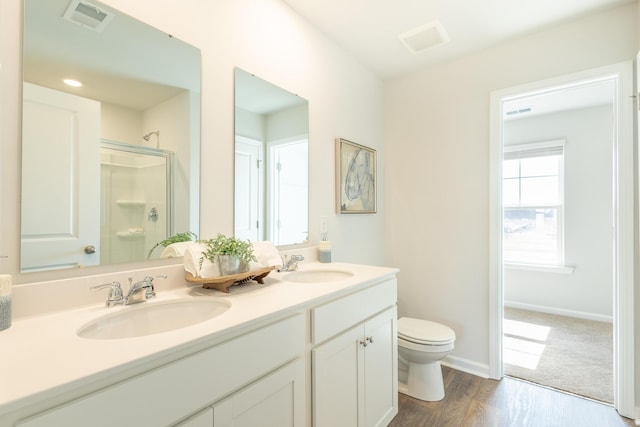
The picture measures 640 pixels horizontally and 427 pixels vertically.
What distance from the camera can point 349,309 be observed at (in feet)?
4.45

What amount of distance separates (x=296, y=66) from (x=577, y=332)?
3.61m

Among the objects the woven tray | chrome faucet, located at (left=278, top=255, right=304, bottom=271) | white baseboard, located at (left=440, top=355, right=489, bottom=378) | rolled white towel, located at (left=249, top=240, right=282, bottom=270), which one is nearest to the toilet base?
white baseboard, located at (left=440, top=355, right=489, bottom=378)

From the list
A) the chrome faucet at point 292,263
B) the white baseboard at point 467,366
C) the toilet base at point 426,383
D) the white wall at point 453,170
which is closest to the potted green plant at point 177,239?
the chrome faucet at point 292,263

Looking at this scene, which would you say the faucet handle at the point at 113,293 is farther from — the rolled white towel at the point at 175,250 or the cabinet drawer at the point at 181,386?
the cabinet drawer at the point at 181,386

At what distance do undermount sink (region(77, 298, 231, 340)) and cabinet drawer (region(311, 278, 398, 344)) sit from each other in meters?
0.36

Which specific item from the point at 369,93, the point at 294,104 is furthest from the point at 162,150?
the point at 369,93

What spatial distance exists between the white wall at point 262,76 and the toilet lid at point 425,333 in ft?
1.94

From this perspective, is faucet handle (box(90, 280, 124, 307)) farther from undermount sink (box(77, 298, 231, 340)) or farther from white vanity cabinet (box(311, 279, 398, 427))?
white vanity cabinet (box(311, 279, 398, 427))

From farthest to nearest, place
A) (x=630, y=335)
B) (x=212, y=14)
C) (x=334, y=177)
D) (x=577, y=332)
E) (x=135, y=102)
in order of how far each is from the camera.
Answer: (x=577, y=332) → (x=334, y=177) → (x=630, y=335) → (x=212, y=14) → (x=135, y=102)

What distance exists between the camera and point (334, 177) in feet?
7.09

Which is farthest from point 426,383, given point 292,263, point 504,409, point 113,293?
point 113,293

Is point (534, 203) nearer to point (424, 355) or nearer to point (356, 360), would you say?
point (424, 355)

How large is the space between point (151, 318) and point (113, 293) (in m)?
0.15

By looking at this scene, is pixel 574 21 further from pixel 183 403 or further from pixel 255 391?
pixel 183 403
